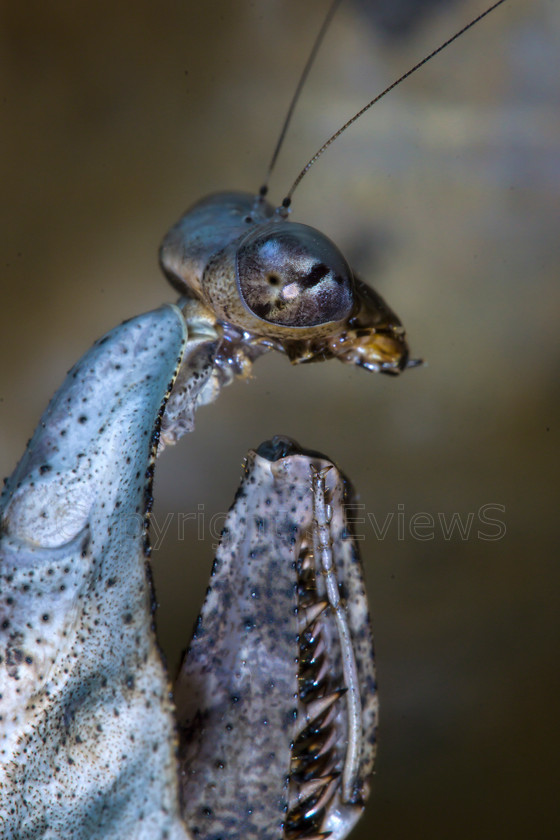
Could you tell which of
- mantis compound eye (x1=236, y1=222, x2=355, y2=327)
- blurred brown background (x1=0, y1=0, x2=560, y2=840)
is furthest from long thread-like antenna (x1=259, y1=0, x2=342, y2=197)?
mantis compound eye (x1=236, y1=222, x2=355, y2=327)

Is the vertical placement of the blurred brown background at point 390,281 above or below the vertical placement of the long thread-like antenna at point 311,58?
below

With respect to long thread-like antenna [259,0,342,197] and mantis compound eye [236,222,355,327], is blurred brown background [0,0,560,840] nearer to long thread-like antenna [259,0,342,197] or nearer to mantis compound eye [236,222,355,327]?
long thread-like antenna [259,0,342,197]

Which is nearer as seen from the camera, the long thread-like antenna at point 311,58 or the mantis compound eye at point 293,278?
the mantis compound eye at point 293,278

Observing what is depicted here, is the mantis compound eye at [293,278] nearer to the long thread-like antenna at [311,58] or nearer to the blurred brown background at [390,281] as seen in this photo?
the long thread-like antenna at [311,58]

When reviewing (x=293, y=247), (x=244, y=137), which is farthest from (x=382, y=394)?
(x=293, y=247)

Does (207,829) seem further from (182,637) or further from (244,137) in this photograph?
(244,137)

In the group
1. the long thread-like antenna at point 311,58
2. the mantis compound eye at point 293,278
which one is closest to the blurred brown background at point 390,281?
the long thread-like antenna at point 311,58
